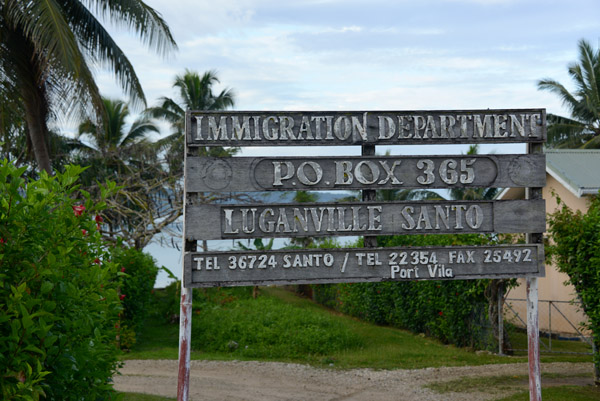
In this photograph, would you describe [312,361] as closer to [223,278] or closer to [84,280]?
[223,278]

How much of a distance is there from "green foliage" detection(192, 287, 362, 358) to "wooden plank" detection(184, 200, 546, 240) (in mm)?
7701

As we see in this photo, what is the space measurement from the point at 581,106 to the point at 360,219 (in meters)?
32.9

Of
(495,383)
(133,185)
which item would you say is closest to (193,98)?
(133,185)

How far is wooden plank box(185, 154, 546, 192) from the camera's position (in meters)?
8.08

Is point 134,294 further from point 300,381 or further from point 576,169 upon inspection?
point 576,169

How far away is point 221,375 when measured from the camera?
13.3 meters

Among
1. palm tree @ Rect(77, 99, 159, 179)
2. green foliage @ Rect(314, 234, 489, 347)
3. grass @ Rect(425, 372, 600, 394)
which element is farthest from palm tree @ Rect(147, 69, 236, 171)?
grass @ Rect(425, 372, 600, 394)

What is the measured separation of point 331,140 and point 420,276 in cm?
212

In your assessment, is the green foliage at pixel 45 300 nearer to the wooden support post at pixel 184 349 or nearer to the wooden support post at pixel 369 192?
the wooden support post at pixel 184 349

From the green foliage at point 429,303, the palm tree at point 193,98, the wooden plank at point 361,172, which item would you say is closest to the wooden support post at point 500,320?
the green foliage at point 429,303

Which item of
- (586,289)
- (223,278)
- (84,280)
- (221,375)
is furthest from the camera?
(221,375)

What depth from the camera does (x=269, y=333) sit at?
1627 centimetres

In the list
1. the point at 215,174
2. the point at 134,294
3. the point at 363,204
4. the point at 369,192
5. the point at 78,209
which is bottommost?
the point at 134,294

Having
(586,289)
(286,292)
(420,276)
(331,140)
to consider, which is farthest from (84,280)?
(286,292)
